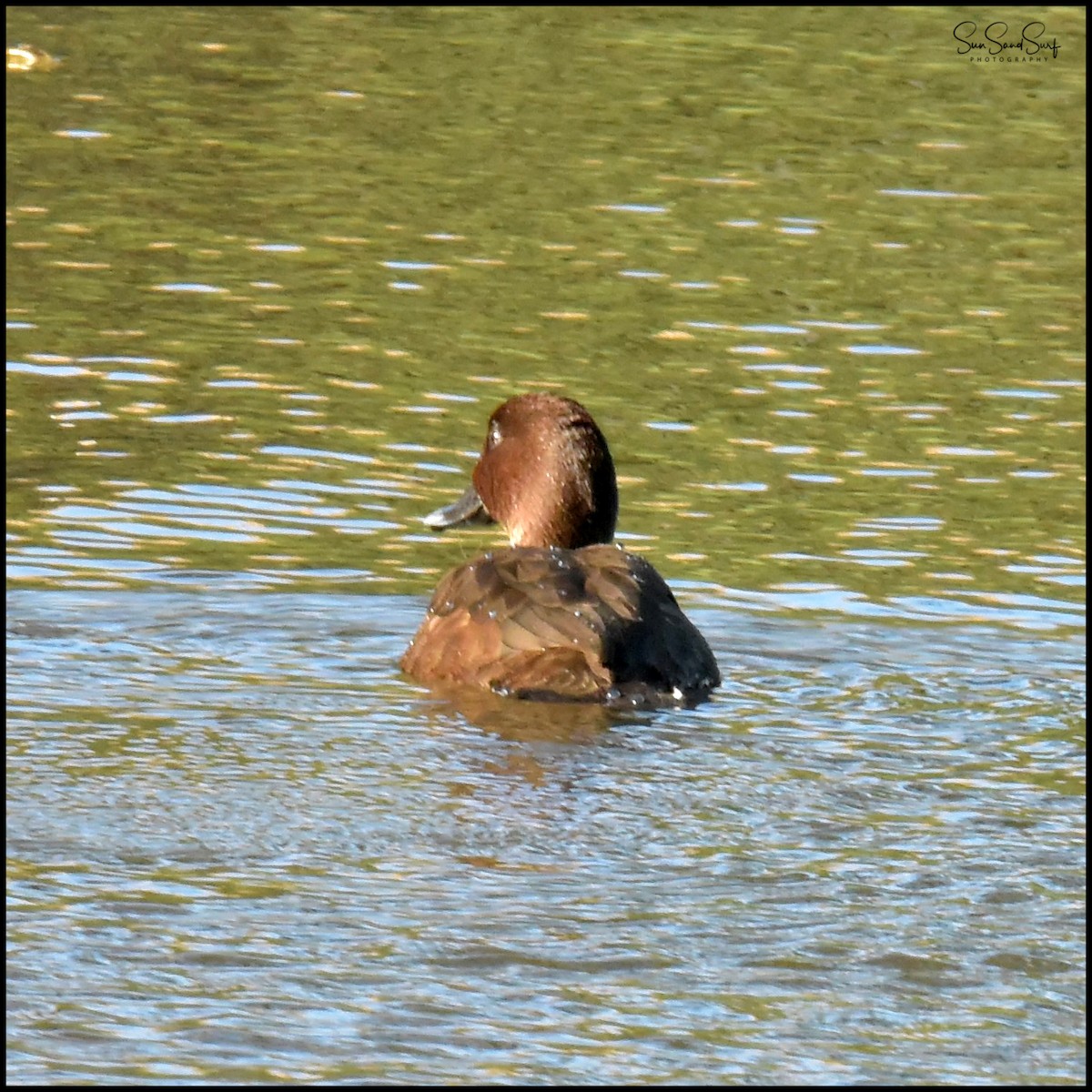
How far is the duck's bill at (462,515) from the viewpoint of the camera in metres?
10.9

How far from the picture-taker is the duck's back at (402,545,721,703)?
884 centimetres

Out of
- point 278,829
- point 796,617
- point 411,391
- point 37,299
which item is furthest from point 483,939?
point 37,299

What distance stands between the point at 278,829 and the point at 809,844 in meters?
1.45

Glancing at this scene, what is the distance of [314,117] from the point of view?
762 inches

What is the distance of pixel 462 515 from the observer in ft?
35.8

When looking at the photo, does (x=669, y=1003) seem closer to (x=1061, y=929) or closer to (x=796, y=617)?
(x=1061, y=929)
